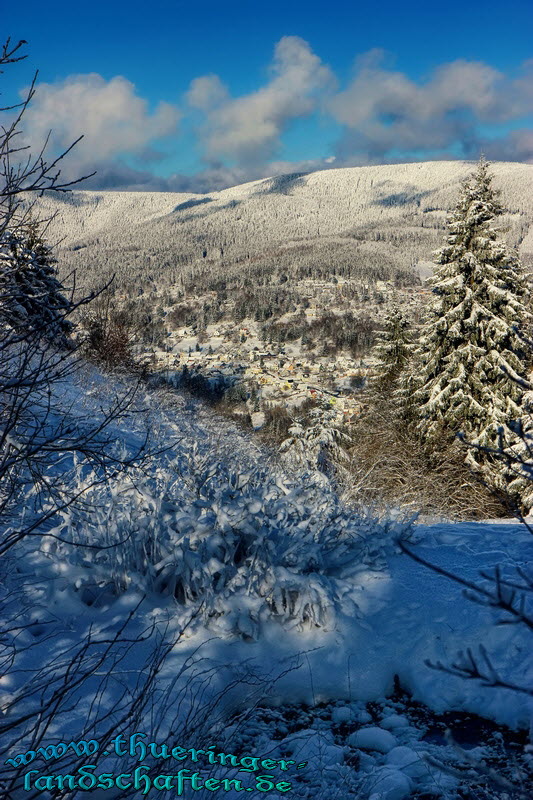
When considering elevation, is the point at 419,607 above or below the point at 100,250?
below

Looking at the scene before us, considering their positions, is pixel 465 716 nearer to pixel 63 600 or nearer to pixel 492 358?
pixel 63 600

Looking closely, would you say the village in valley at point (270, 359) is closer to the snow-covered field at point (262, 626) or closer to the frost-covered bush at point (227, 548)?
the frost-covered bush at point (227, 548)

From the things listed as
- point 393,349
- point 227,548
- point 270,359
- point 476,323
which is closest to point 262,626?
point 227,548

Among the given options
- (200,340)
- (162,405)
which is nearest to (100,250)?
(200,340)

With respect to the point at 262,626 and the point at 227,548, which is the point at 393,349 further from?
the point at 262,626

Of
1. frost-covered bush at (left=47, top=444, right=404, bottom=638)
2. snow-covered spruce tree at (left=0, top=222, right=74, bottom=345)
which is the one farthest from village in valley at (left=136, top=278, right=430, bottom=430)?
snow-covered spruce tree at (left=0, top=222, right=74, bottom=345)

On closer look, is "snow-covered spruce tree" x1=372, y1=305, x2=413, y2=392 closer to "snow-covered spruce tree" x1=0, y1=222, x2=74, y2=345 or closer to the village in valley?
the village in valley
